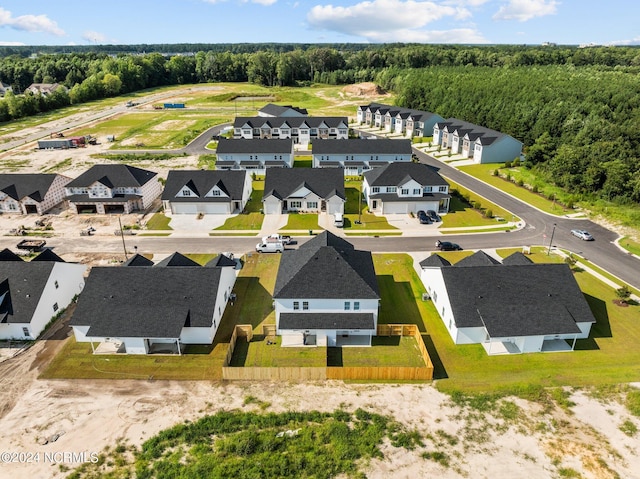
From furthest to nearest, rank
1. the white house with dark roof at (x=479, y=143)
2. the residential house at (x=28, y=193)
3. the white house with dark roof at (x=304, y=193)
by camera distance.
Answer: the white house with dark roof at (x=479, y=143) → the residential house at (x=28, y=193) → the white house with dark roof at (x=304, y=193)

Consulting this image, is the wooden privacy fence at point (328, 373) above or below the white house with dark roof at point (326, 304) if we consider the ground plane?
below

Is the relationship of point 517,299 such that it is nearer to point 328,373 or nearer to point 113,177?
point 328,373

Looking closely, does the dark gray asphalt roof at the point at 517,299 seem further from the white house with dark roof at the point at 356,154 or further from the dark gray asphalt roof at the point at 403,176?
the white house with dark roof at the point at 356,154

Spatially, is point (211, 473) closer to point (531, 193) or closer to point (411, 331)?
point (411, 331)

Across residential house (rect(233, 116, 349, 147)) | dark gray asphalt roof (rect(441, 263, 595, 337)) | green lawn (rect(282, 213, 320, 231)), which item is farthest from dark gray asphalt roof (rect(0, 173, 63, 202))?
dark gray asphalt roof (rect(441, 263, 595, 337))

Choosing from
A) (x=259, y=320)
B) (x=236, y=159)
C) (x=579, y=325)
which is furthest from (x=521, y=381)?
(x=236, y=159)

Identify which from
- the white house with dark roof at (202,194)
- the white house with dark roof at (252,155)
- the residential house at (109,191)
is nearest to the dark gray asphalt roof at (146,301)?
the white house with dark roof at (202,194)

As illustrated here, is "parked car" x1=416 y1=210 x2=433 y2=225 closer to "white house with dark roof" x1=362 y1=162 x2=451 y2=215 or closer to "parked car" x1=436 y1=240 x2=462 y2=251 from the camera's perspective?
"white house with dark roof" x1=362 y1=162 x2=451 y2=215
